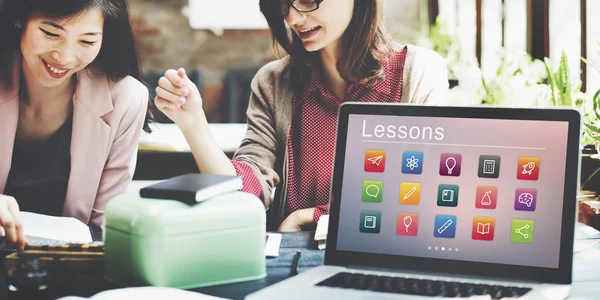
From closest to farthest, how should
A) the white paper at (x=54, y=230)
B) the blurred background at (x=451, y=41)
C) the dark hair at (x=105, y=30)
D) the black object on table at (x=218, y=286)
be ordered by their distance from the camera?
the black object on table at (x=218, y=286) < the white paper at (x=54, y=230) < the dark hair at (x=105, y=30) < the blurred background at (x=451, y=41)

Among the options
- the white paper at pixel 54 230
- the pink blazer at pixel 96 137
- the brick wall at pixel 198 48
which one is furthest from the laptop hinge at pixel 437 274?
the brick wall at pixel 198 48

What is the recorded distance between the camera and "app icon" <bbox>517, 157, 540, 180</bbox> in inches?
33.1

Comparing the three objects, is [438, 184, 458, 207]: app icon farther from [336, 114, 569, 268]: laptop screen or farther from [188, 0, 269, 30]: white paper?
[188, 0, 269, 30]: white paper

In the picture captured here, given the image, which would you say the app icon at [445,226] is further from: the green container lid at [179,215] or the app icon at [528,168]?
the green container lid at [179,215]

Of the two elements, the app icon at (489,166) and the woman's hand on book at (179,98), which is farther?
the woman's hand on book at (179,98)

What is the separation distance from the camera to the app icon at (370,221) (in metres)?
0.88

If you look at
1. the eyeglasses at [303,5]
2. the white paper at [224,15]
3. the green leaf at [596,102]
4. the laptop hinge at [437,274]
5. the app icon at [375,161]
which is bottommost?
the laptop hinge at [437,274]

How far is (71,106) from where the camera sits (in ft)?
5.07

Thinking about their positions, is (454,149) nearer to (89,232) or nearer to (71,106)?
(89,232)

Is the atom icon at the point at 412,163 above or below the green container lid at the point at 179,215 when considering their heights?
above

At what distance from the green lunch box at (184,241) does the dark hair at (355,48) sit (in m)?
0.77

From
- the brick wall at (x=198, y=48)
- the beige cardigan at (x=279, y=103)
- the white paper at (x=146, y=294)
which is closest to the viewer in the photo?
the white paper at (x=146, y=294)

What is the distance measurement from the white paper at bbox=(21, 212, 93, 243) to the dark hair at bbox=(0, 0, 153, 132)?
1.61 feet

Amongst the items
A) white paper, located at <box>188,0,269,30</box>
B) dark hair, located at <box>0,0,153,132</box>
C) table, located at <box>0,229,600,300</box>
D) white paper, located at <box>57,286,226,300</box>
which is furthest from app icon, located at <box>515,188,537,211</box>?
white paper, located at <box>188,0,269,30</box>
